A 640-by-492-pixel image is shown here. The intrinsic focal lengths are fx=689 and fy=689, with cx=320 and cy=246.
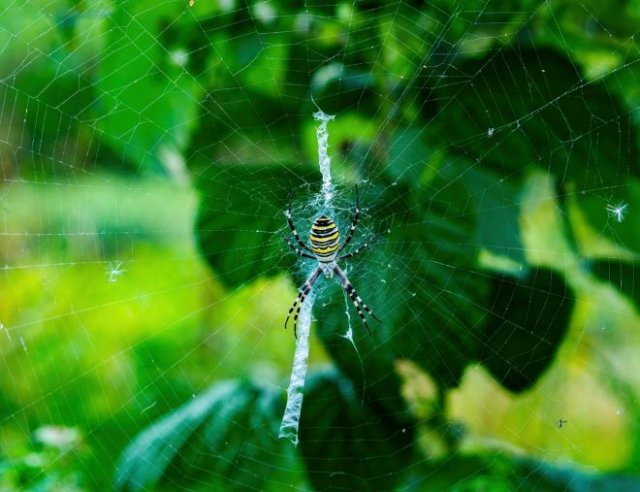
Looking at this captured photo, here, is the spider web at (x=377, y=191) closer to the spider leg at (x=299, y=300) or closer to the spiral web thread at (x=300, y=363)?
the spiral web thread at (x=300, y=363)

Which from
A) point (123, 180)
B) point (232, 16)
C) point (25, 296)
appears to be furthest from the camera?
point (25, 296)

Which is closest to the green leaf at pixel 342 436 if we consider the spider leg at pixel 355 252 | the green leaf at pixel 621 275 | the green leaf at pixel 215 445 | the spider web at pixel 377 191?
the spider web at pixel 377 191

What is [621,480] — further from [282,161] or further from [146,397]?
[146,397]

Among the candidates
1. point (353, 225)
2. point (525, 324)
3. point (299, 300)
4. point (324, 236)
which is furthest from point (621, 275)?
point (353, 225)

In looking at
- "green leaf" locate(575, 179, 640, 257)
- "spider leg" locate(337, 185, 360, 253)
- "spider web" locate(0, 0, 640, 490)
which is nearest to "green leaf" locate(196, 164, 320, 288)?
"spider web" locate(0, 0, 640, 490)

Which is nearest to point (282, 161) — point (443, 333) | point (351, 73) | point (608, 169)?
point (351, 73)

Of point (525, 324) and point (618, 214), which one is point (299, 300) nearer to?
point (525, 324)
